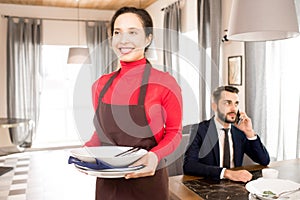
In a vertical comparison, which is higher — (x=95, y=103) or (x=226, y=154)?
(x=95, y=103)

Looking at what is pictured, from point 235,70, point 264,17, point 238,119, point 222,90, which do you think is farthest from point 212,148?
point 235,70

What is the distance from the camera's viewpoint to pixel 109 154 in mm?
979

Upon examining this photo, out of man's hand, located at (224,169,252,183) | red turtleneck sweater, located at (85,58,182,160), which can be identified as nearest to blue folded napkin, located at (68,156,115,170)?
red turtleneck sweater, located at (85,58,182,160)

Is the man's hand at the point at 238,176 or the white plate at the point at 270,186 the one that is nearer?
the white plate at the point at 270,186

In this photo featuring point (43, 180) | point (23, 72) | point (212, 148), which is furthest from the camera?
point (23, 72)

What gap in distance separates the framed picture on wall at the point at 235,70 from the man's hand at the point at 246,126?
134 centimetres

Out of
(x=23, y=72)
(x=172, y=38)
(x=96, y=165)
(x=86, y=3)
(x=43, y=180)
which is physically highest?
(x=86, y=3)

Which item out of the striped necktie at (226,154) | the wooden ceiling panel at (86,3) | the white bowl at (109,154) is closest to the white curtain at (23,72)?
the wooden ceiling panel at (86,3)

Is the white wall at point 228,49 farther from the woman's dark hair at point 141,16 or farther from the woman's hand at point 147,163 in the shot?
the woman's hand at point 147,163

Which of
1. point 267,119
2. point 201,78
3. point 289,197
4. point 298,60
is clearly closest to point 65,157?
point 201,78

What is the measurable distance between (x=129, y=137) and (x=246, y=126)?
129 cm

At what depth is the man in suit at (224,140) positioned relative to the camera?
2.00 m

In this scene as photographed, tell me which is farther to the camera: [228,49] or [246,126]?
[228,49]

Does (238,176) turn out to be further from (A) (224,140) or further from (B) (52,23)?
(B) (52,23)
